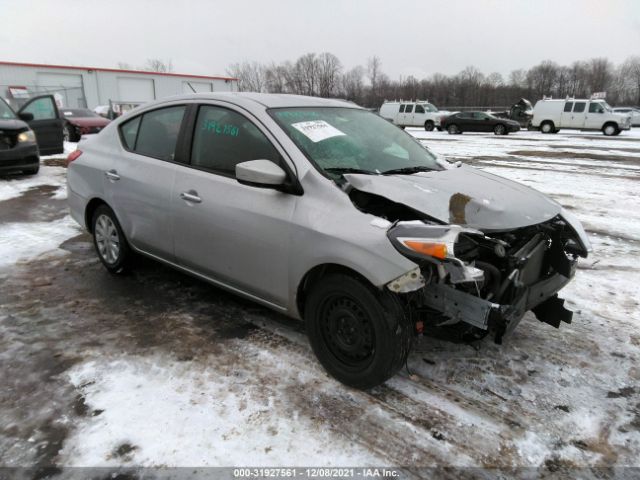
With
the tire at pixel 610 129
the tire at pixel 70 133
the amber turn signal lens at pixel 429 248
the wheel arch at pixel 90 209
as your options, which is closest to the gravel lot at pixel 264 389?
the wheel arch at pixel 90 209

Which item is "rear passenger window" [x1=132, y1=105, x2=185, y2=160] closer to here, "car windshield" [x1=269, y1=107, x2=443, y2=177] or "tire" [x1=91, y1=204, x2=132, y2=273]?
"tire" [x1=91, y1=204, x2=132, y2=273]

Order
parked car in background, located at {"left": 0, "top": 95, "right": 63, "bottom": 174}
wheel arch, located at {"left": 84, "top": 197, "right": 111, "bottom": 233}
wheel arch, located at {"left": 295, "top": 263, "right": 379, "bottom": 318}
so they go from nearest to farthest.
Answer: wheel arch, located at {"left": 295, "top": 263, "right": 379, "bottom": 318} → wheel arch, located at {"left": 84, "top": 197, "right": 111, "bottom": 233} → parked car in background, located at {"left": 0, "top": 95, "right": 63, "bottom": 174}

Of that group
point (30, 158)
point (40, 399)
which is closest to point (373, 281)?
point (40, 399)

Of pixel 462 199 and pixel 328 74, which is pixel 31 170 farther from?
pixel 328 74

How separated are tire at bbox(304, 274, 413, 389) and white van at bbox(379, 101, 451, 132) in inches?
1157

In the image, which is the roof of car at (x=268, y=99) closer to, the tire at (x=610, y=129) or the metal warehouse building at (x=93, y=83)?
the tire at (x=610, y=129)

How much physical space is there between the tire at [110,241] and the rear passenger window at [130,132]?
0.65 m

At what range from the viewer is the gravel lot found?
2.33 metres

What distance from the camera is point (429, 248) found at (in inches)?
92.4

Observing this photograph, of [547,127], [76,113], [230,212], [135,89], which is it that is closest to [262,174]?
[230,212]

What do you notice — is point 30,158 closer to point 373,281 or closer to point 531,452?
point 373,281

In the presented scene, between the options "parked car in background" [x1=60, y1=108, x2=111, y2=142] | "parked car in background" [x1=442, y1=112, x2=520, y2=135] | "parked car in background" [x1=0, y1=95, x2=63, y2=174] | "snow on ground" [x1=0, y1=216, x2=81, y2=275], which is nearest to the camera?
"snow on ground" [x1=0, y1=216, x2=81, y2=275]

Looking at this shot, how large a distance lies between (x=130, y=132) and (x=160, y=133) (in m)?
0.52

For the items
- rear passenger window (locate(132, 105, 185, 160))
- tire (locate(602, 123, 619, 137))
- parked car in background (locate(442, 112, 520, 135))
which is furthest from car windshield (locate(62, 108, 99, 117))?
tire (locate(602, 123, 619, 137))
